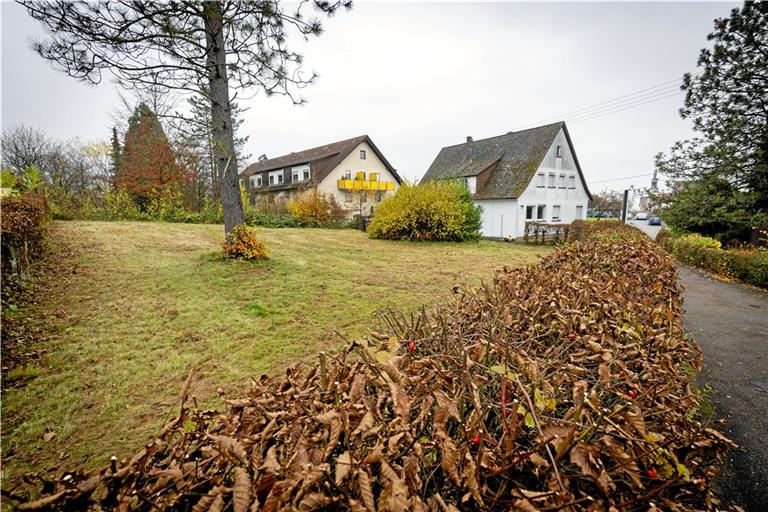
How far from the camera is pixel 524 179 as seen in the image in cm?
2288

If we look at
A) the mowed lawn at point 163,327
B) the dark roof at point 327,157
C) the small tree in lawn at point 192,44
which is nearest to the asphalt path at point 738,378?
the mowed lawn at point 163,327

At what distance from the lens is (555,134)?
23.8 meters

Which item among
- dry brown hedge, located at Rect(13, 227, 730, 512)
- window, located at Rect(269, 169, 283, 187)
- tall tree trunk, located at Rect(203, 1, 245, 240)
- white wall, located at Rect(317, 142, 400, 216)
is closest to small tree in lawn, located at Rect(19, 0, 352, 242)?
tall tree trunk, located at Rect(203, 1, 245, 240)

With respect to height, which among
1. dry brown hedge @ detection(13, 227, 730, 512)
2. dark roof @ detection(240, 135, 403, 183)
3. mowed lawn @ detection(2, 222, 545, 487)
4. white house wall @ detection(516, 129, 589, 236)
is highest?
dark roof @ detection(240, 135, 403, 183)

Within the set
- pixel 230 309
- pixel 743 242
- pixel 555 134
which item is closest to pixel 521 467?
pixel 230 309

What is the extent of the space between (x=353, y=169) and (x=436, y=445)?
105 feet

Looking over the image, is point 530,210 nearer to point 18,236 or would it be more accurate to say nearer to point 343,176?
point 343,176

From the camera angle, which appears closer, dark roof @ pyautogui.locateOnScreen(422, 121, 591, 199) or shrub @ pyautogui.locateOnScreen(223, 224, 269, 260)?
shrub @ pyautogui.locateOnScreen(223, 224, 269, 260)

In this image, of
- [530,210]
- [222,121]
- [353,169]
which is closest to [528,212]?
[530,210]

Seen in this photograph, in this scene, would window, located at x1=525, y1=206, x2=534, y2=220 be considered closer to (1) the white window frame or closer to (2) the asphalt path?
(1) the white window frame

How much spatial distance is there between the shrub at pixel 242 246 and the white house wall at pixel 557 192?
19107mm

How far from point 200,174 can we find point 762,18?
30.3m

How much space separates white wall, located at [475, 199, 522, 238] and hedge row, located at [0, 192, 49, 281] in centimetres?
2165

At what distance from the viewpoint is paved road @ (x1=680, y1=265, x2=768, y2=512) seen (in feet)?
8.14
